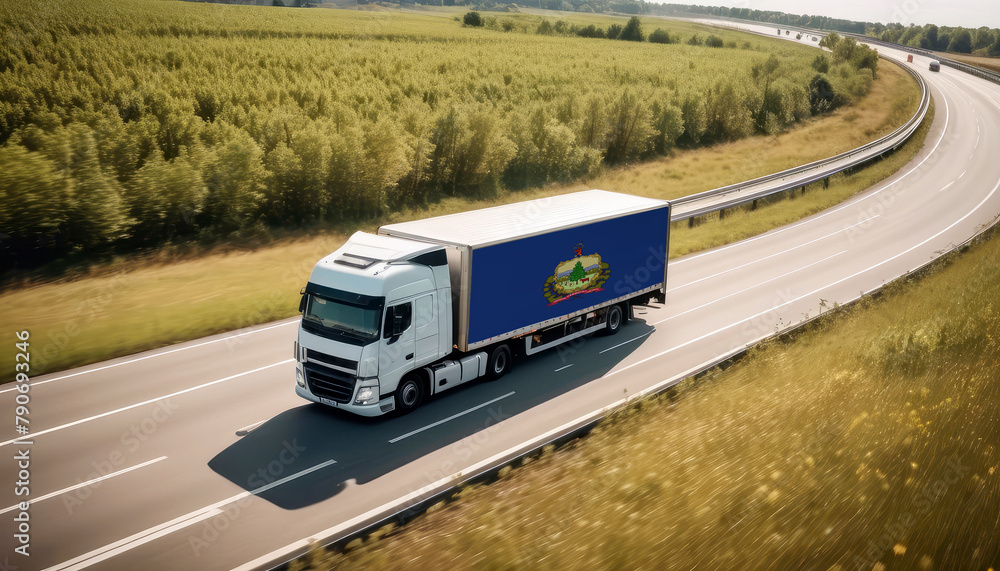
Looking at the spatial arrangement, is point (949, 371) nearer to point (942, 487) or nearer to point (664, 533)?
point (942, 487)

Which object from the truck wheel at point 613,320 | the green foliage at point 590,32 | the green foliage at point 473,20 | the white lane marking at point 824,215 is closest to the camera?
the truck wheel at point 613,320

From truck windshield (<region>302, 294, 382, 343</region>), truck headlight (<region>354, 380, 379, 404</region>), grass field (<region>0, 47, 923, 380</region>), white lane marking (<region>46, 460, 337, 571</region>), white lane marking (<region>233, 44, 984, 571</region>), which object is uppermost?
truck windshield (<region>302, 294, 382, 343</region>)

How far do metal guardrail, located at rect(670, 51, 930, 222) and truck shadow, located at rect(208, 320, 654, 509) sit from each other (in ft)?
63.1

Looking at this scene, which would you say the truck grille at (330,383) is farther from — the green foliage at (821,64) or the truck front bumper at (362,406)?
the green foliage at (821,64)

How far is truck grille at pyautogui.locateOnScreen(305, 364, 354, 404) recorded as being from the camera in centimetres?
1288

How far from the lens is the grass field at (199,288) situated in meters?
16.9

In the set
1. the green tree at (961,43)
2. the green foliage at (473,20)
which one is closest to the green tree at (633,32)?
the green foliage at (473,20)

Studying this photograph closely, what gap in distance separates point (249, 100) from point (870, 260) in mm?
32135

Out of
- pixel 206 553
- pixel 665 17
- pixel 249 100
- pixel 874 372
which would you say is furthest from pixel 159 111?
pixel 665 17

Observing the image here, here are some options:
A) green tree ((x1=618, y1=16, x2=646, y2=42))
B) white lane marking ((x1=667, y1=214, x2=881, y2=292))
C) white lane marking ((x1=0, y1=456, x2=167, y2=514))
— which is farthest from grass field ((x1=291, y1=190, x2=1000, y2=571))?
green tree ((x1=618, y1=16, x2=646, y2=42))

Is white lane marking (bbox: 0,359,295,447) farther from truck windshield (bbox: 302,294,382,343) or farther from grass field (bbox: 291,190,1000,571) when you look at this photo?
grass field (bbox: 291,190,1000,571)

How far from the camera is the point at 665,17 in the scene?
17538 centimetres

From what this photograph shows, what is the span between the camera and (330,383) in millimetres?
13023

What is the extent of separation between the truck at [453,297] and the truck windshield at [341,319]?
20mm
